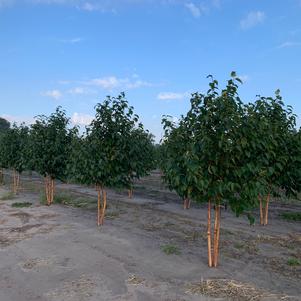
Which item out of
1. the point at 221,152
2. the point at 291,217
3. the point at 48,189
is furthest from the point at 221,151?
the point at 48,189

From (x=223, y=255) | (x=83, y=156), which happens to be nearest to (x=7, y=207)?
(x=83, y=156)

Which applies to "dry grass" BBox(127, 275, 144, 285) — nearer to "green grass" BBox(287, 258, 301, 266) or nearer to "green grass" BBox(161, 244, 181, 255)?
"green grass" BBox(161, 244, 181, 255)

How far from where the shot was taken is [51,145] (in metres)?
14.2

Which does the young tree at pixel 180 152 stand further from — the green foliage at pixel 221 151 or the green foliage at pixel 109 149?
the green foliage at pixel 109 149

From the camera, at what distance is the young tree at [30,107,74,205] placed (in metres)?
14.2

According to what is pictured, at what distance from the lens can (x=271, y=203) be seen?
57.8ft

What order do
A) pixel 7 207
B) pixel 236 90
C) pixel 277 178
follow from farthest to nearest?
pixel 7 207
pixel 277 178
pixel 236 90

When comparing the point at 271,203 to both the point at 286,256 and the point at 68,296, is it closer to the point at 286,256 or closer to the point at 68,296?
the point at 286,256

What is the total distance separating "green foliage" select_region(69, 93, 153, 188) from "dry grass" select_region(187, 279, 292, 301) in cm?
463

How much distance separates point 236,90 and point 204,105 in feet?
1.97

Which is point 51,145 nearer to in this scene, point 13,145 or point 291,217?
point 13,145

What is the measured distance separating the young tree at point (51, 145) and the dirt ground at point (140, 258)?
1658 millimetres

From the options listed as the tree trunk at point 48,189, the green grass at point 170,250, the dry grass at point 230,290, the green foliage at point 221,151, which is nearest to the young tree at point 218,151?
the green foliage at point 221,151

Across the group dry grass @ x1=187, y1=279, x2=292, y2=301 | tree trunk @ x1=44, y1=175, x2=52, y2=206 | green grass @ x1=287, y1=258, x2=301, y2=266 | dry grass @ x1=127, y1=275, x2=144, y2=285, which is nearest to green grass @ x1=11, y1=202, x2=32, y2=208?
tree trunk @ x1=44, y1=175, x2=52, y2=206
